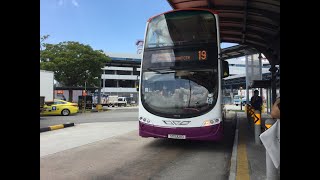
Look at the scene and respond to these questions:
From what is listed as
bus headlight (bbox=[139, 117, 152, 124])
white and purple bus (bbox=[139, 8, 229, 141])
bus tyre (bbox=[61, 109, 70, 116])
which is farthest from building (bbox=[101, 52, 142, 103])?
bus headlight (bbox=[139, 117, 152, 124])

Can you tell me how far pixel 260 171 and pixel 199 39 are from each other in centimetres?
421

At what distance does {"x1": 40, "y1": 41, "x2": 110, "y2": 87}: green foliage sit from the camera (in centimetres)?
3375

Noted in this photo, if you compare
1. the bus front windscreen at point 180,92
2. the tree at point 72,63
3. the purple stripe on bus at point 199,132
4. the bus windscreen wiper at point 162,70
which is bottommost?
the purple stripe on bus at point 199,132

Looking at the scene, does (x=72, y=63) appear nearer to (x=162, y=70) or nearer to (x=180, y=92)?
(x=162, y=70)

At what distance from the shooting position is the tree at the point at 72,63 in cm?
3378

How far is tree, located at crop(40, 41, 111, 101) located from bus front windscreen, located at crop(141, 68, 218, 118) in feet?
86.2

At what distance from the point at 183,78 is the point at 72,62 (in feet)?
88.3

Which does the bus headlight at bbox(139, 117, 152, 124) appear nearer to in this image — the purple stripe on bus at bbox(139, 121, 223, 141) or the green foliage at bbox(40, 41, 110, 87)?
the purple stripe on bus at bbox(139, 121, 223, 141)

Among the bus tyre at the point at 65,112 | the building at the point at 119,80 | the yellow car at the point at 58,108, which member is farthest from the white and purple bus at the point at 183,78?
the building at the point at 119,80

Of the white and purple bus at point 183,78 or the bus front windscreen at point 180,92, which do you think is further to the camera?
the bus front windscreen at point 180,92

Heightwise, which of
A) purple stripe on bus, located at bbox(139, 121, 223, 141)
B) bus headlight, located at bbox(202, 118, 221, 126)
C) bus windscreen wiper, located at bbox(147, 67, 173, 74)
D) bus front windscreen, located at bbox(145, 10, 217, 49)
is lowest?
→ purple stripe on bus, located at bbox(139, 121, 223, 141)

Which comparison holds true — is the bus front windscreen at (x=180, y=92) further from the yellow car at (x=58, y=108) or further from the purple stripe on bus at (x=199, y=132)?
the yellow car at (x=58, y=108)

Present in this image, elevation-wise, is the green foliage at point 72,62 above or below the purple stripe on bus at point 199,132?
above
